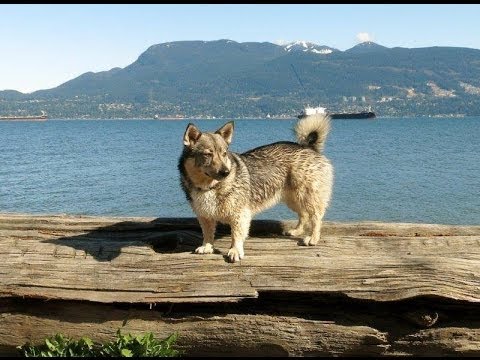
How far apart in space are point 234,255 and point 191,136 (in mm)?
1496

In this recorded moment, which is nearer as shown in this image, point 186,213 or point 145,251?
point 145,251

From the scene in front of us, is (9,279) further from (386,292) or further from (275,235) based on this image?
(386,292)

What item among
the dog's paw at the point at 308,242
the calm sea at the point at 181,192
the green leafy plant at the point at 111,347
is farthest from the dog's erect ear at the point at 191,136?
the calm sea at the point at 181,192

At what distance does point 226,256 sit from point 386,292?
67.2 inches

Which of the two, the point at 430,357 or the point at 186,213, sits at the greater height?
the point at 430,357

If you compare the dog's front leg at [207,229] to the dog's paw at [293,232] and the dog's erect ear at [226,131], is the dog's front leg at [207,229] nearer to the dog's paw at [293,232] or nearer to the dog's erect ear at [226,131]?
the dog's erect ear at [226,131]

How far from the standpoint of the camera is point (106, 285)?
5.50 m

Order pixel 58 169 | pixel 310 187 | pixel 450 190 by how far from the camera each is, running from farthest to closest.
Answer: pixel 58 169 → pixel 450 190 → pixel 310 187

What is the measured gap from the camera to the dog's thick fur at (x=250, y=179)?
6.18 m

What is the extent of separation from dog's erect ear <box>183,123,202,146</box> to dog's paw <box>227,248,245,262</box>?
1345 millimetres

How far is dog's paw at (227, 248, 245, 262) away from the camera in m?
5.77

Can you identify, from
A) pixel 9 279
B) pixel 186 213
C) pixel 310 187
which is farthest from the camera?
pixel 186 213

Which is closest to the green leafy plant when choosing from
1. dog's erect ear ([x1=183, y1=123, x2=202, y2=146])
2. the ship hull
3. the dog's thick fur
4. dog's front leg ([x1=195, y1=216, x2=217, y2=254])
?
the dog's thick fur

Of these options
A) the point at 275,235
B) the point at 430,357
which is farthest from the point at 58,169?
the point at 430,357
